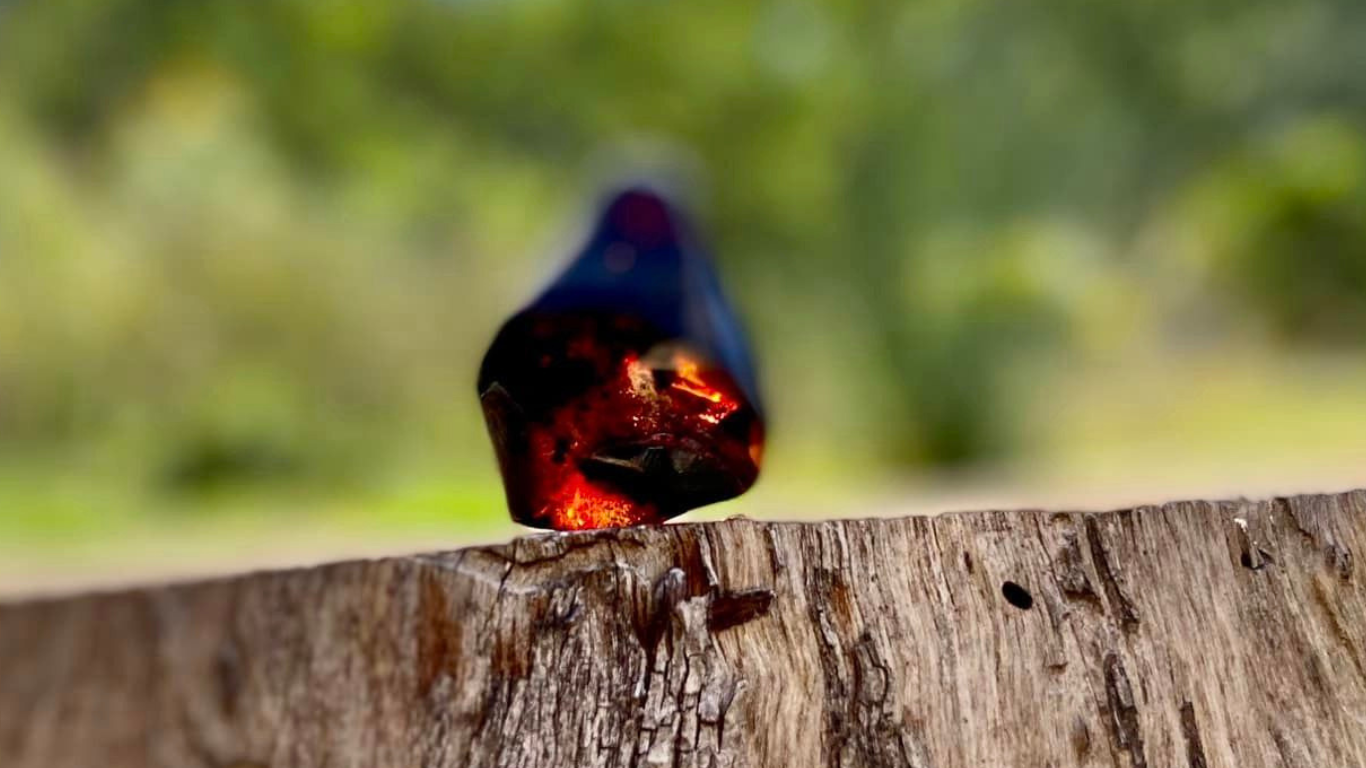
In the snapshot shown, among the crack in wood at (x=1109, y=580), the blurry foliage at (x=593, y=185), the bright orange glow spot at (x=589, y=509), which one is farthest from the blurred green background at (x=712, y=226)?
the crack in wood at (x=1109, y=580)

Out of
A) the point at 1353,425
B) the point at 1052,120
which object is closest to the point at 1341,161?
the point at 1052,120

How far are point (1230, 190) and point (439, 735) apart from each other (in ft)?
15.0

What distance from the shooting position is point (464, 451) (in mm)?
3627

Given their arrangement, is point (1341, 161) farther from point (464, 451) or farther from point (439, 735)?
point (439, 735)

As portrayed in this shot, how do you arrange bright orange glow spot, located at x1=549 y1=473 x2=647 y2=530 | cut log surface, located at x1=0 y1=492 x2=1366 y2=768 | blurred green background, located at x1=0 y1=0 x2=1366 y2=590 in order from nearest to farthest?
cut log surface, located at x1=0 y1=492 x2=1366 y2=768
bright orange glow spot, located at x1=549 y1=473 x2=647 y2=530
blurred green background, located at x1=0 y1=0 x2=1366 y2=590

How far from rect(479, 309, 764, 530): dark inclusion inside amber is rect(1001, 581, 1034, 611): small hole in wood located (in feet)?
0.54

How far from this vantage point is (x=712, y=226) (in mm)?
4477

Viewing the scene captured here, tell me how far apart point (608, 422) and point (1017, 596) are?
0.75ft

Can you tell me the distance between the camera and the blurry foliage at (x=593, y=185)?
11.6ft

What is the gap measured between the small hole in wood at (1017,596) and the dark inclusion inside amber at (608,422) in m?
0.16

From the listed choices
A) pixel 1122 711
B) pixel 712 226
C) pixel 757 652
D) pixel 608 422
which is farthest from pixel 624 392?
pixel 712 226

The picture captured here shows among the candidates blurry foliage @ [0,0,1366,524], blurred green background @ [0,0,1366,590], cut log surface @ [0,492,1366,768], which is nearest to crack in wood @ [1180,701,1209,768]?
cut log surface @ [0,492,1366,768]

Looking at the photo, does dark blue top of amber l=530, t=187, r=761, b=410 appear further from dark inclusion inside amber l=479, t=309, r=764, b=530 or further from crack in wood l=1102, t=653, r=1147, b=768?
crack in wood l=1102, t=653, r=1147, b=768

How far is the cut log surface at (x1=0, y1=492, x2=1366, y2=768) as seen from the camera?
0.43 metres
